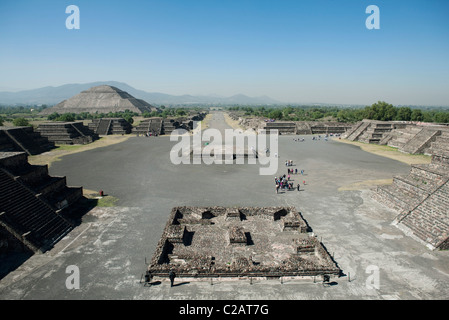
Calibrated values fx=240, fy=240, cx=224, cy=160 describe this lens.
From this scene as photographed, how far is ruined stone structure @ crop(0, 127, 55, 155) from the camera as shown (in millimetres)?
41094

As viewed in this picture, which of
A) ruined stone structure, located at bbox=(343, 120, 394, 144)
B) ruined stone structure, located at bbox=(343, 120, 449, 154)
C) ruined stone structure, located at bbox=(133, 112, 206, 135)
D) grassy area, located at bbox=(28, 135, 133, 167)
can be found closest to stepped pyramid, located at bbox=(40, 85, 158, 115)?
ruined stone structure, located at bbox=(133, 112, 206, 135)

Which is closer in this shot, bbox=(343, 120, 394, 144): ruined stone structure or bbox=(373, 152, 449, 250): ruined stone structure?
bbox=(373, 152, 449, 250): ruined stone structure

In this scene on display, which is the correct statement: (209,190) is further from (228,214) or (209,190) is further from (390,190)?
(390,190)

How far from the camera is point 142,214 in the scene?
20344 mm

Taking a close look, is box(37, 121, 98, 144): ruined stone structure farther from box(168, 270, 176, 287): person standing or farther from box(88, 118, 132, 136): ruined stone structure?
box(168, 270, 176, 287): person standing

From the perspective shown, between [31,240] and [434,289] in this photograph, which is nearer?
[434,289]

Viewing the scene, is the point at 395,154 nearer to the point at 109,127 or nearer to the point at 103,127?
the point at 109,127

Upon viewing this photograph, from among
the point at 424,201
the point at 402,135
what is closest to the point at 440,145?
the point at 402,135

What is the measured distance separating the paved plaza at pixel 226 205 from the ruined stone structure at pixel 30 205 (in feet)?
3.76

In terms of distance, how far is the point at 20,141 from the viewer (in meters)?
42.4

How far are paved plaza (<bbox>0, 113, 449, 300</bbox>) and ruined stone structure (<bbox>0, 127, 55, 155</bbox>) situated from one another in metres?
15.0
